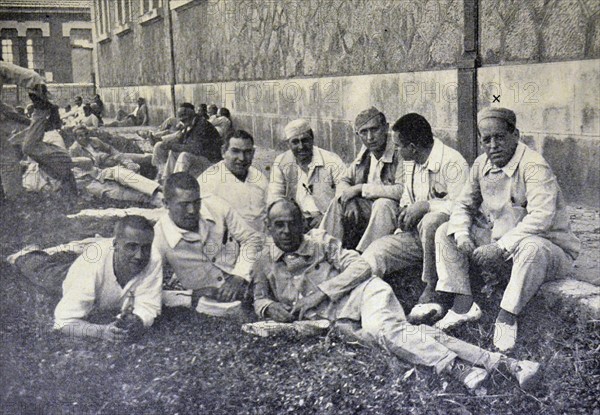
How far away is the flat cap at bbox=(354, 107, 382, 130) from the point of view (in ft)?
12.1

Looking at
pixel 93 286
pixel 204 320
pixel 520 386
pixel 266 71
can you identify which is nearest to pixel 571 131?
pixel 520 386

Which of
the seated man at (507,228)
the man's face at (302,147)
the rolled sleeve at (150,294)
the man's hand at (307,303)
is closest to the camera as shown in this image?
the seated man at (507,228)

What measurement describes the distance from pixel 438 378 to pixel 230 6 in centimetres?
220

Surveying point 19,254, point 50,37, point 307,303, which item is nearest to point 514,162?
point 307,303

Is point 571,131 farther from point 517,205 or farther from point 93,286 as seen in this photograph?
point 93,286

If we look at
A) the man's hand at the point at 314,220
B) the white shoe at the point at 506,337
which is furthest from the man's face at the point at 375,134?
the white shoe at the point at 506,337

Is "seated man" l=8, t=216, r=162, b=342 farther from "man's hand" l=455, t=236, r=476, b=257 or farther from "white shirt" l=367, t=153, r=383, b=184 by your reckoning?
"man's hand" l=455, t=236, r=476, b=257

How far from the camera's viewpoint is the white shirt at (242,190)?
3.65 metres

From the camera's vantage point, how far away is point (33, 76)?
3.47 meters

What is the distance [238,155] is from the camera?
3748 mm

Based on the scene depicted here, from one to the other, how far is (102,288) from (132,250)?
226 millimetres

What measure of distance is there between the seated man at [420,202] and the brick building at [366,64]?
0.08m

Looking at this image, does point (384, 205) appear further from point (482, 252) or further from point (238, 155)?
point (238, 155)

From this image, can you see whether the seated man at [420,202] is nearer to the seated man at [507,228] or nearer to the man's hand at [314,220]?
the seated man at [507,228]
